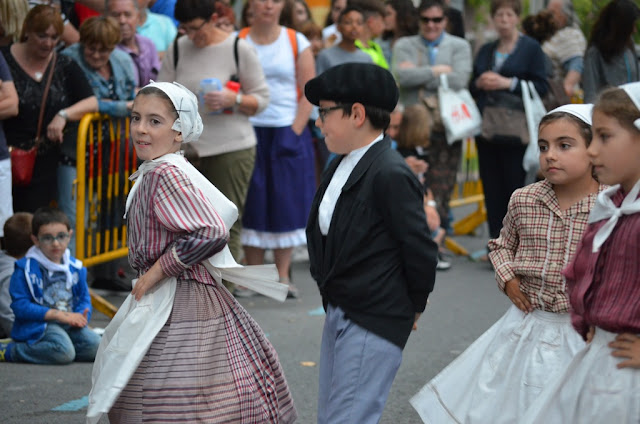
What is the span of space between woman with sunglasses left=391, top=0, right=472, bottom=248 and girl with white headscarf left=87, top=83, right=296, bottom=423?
560cm

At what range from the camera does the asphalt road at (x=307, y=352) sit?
5.60 metres

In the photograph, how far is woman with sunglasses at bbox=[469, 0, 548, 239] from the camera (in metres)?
9.61

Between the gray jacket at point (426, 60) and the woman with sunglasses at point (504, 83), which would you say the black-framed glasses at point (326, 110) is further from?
the gray jacket at point (426, 60)

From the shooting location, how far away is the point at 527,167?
9477 millimetres

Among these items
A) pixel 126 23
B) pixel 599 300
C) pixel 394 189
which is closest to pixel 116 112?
pixel 126 23

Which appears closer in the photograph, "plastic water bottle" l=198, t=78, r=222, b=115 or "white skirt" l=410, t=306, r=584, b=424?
"white skirt" l=410, t=306, r=584, b=424

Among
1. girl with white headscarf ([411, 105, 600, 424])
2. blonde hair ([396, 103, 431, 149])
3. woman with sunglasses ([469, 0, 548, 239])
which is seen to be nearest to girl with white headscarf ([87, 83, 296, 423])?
girl with white headscarf ([411, 105, 600, 424])

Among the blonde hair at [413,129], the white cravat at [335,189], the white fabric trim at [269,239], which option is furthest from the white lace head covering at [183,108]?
the blonde hair at [413,129]

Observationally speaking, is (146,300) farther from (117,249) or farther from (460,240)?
(460,240)

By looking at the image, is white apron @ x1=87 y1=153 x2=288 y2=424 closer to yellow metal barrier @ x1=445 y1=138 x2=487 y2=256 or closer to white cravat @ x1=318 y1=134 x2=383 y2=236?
white cravat @ x1=318 y1=134 x2=383 y2=236

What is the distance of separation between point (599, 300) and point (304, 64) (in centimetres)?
531

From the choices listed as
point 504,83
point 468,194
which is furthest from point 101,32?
point 468,194

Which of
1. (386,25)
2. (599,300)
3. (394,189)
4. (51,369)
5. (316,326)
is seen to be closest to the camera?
(599,300)

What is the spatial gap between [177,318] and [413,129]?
5493 mm
